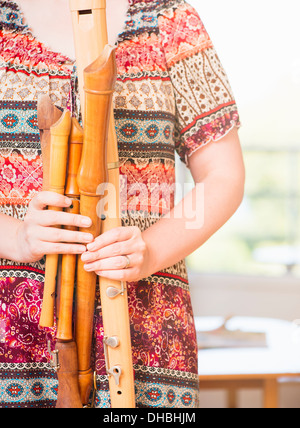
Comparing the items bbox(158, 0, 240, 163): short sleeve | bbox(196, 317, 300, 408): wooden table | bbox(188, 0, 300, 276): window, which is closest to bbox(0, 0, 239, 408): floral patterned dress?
bbox(158, 0, 240, 163): short sleeve

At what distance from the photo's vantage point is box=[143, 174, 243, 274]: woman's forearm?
66cm

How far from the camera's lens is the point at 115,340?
63 cm

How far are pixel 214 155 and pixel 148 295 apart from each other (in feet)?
0.67

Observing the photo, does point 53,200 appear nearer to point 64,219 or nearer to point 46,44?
point 64,219

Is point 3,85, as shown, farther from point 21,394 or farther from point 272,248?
point 272,248

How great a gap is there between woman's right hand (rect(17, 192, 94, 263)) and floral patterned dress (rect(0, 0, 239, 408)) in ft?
0.34

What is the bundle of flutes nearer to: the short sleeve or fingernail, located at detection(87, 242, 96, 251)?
fingernail, located at detection(87, 242, 96, 251)

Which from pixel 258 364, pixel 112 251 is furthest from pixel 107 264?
pixel 258 364

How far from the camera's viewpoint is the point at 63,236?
0.59 m

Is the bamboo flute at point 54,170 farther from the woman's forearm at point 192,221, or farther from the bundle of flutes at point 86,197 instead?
the woman's forearm at point 192,221

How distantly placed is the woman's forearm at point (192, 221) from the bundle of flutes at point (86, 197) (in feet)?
0.20

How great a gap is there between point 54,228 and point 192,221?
0.19m

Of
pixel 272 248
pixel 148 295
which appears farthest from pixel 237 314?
pixel 148 295

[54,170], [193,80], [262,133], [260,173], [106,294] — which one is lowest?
[106,294]
